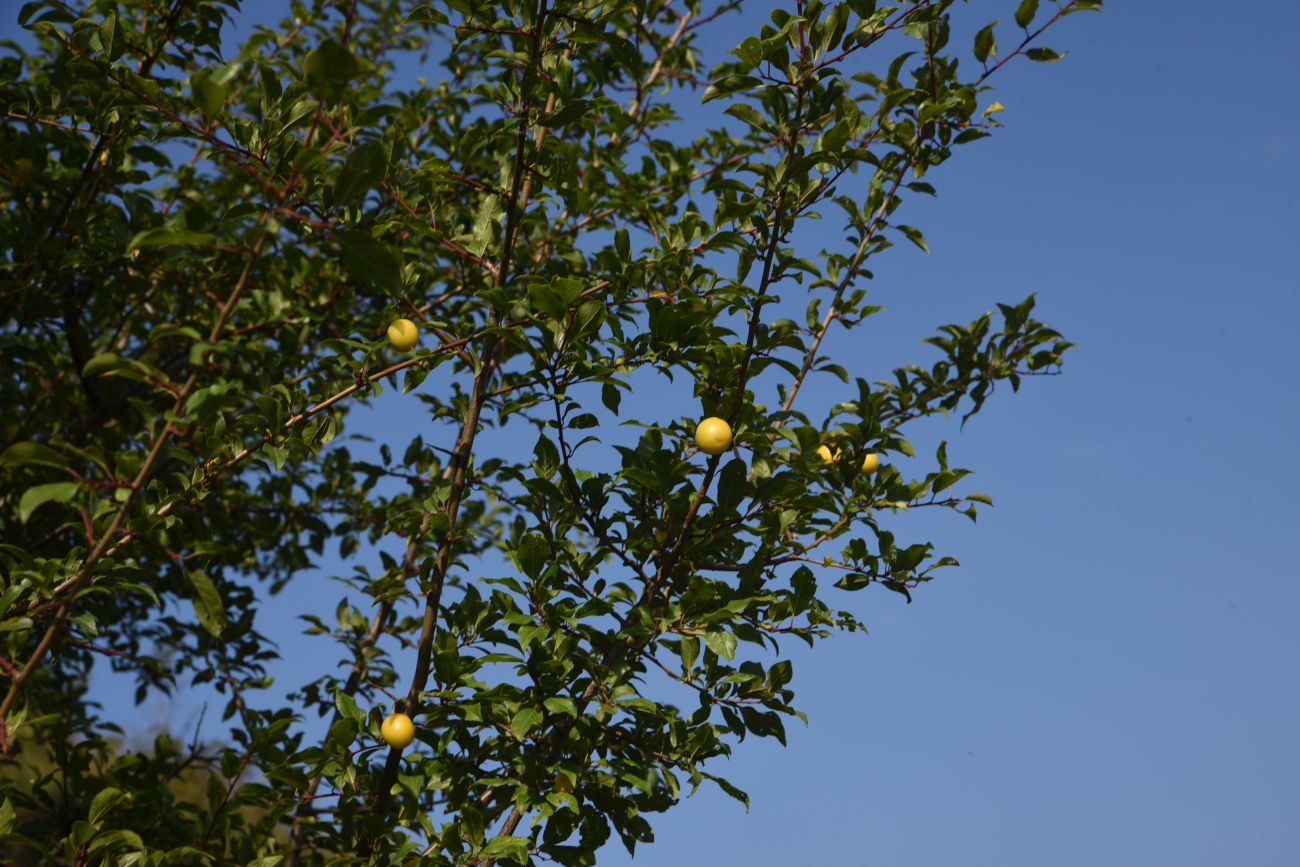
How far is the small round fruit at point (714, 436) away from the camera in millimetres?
2510

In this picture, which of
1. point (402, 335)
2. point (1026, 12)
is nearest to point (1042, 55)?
point (1026, 12)

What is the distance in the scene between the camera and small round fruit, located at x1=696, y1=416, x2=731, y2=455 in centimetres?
251

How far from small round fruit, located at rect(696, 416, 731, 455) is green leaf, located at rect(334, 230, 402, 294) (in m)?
1.12

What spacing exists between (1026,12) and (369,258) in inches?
92.2

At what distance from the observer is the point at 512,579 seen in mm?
2553

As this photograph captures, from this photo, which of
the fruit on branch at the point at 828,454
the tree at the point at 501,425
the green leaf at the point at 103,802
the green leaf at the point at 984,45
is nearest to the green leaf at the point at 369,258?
the tree at the point at 501,425

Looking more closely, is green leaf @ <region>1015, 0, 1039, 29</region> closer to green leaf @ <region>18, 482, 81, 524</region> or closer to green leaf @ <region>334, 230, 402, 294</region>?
green leaf @ <region>334, 230, 402, 294</region>

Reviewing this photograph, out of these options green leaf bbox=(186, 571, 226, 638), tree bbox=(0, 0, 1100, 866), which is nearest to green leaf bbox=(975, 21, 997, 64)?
tree bbox=(0, 0, 1100, 866)

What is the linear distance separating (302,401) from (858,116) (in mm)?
1633

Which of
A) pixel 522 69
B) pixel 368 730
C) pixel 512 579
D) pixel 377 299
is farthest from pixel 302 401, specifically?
pixel 377 299

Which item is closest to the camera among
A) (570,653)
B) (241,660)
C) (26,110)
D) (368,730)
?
(570,653)

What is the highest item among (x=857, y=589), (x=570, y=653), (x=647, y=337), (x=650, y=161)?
(x=650, y=161)

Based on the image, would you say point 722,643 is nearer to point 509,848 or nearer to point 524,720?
point 524,720

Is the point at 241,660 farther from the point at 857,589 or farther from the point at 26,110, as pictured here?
the point at 857,589
